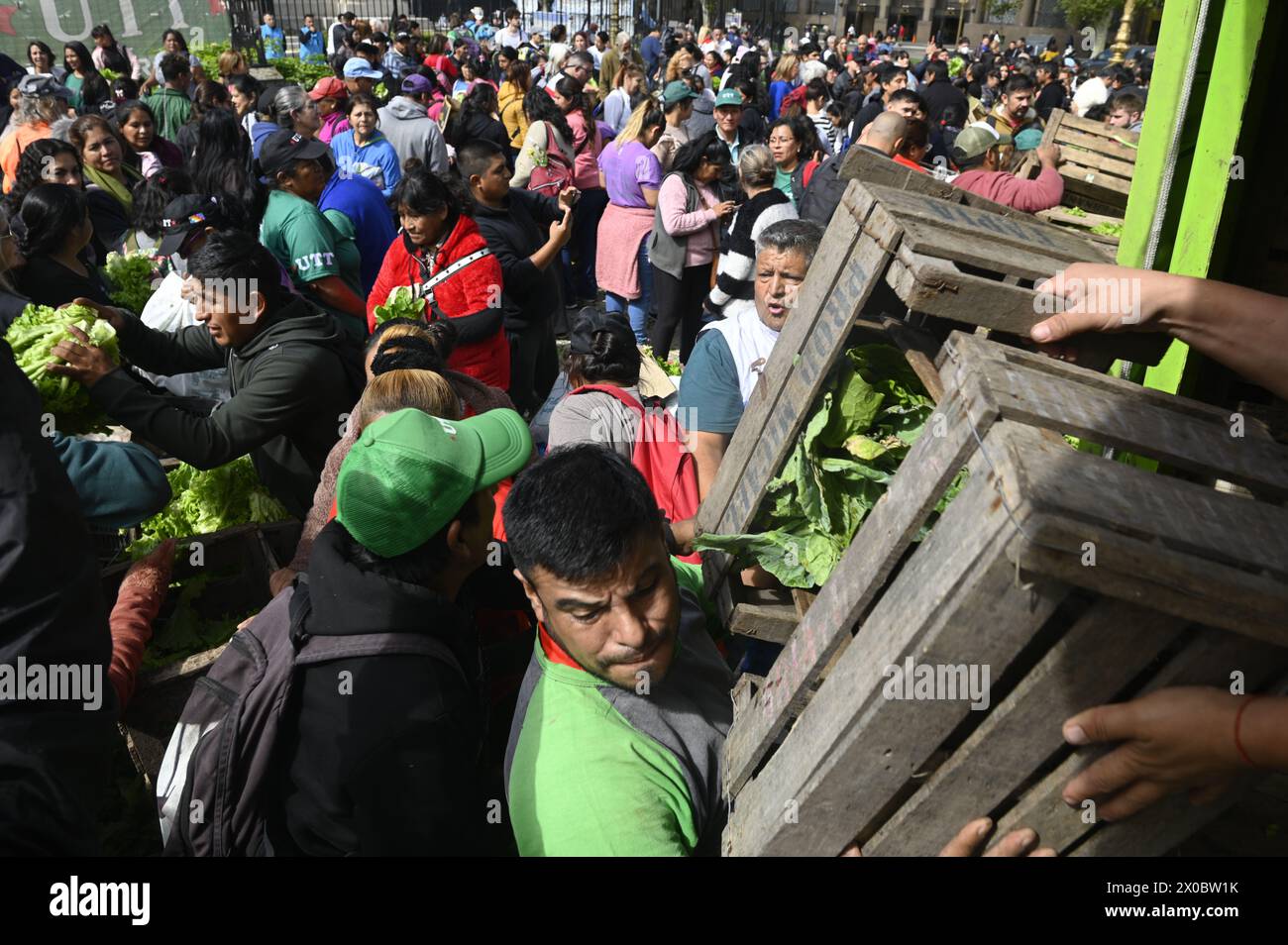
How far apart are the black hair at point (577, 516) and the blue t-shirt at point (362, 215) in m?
4.53

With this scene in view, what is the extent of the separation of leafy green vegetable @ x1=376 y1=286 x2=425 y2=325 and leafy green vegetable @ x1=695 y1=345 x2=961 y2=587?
10.6 feet

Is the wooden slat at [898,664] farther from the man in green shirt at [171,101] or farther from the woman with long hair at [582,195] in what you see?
the man in green shirt at [171,101]

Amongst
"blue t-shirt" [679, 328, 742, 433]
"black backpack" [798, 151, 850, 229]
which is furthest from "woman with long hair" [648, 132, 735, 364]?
"blue t-shirt" [679, 328, 742, 433]

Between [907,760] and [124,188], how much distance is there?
793 cm

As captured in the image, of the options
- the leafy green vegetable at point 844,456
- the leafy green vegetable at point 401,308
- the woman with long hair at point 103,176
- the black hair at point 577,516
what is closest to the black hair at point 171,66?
the woman with long hair at point 103,176

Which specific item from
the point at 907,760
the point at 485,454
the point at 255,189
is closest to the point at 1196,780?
the point at 907,760

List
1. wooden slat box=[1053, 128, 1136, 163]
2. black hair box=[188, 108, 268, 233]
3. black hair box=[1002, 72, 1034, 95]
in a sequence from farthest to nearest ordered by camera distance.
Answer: black hair box=[1002, 72, 1034, 95] → black hair box=[188, 108, 268, 233] → wooden slat box=[1053, 128, 1136, 163]

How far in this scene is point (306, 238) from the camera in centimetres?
529

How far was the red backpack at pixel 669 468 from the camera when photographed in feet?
11.6

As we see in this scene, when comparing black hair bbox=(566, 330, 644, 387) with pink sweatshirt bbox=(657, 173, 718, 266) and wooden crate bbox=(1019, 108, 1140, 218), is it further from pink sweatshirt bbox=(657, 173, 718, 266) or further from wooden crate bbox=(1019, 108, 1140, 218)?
wooden crate bbox=(1019, 108, 1140, 218)

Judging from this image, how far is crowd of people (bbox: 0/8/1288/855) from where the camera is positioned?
1.95 metres

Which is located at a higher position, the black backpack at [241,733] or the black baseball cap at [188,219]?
the black baseball cap at [188,219]

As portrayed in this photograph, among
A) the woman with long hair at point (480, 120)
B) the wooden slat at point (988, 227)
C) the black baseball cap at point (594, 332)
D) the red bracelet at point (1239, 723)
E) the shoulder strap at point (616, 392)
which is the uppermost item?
the wooden slat at point (988, 227)

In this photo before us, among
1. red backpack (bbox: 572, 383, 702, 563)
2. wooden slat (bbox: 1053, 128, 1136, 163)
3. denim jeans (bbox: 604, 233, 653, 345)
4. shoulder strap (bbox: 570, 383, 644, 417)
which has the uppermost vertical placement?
wooden slat (bbox: 1053, 128, 1136, 163)
